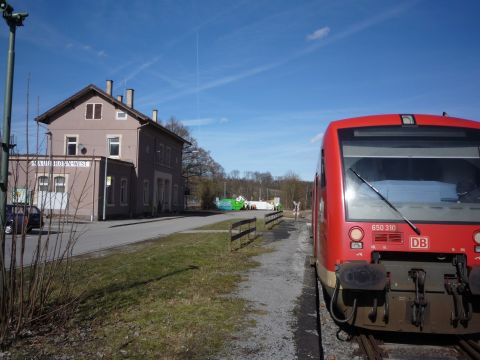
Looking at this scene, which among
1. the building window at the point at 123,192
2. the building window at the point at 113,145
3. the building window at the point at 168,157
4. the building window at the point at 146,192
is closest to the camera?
the building window at the point at 123,192

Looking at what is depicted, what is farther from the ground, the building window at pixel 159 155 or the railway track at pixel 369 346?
the building window at pixel 159 155

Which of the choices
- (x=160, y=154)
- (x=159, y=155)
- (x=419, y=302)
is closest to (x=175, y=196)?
(x=160, y=154)

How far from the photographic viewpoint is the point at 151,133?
137 feet

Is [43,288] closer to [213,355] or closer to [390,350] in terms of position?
[213,355]

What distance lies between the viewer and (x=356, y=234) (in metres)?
5.40

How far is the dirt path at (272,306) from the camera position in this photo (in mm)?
5211

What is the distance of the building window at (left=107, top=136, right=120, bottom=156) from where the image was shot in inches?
1515

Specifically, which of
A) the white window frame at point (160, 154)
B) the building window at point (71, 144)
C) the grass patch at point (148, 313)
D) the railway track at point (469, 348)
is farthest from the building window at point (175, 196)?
the railway track at point (469, 348)

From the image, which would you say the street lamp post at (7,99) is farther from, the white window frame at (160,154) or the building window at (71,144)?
the white window frame at (160,154)

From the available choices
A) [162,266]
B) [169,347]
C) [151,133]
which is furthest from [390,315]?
[151,133]

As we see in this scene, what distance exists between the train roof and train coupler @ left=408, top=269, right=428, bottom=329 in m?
1.97

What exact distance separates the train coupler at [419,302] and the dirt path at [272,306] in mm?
1385

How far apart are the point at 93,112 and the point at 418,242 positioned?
3654 centimetres

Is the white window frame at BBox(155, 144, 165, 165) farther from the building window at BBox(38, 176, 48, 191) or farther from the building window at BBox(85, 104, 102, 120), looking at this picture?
the building window at BBox(38, 176, 48, 191)
